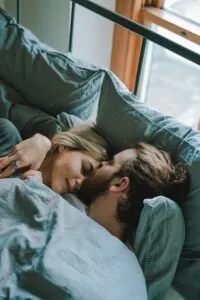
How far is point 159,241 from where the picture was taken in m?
1.09

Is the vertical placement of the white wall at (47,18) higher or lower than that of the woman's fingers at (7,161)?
higher

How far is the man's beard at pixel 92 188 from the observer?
1219 millimetres

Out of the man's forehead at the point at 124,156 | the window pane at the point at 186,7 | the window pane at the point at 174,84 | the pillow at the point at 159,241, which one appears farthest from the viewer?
the window pane at the point at 174,84

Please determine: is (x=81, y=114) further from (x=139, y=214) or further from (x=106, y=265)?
(x=106, y=265)

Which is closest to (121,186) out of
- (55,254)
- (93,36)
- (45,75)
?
(55,254)

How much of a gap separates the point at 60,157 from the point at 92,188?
154 mm

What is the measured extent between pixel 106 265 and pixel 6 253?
8.1 inches

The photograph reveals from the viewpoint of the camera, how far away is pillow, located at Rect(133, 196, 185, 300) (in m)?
1.08

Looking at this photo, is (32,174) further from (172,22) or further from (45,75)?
(172,22)

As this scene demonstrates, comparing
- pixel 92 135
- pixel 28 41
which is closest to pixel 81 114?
pixel 92 135

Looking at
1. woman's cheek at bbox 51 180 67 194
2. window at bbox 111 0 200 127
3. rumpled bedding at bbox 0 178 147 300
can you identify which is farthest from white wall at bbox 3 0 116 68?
rumpled bedding at bbox 0 178 147 300

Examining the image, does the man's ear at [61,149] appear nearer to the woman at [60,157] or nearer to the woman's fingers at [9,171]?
the woman at [60,157]

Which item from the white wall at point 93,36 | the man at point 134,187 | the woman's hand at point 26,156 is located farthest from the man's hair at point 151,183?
the white wall at point 93,36

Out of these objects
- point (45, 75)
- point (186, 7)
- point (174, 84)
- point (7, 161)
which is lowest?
point (174, 84)
